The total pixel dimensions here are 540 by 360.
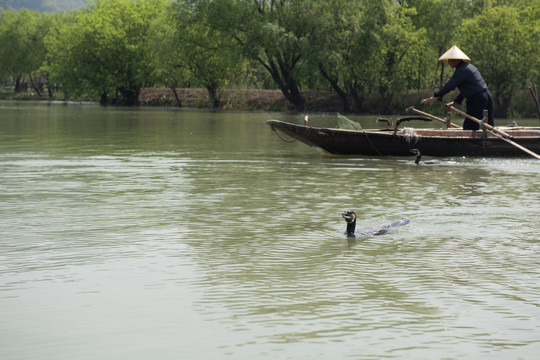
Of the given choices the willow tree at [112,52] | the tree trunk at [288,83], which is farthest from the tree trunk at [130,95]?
the tree trunk at [288,83]

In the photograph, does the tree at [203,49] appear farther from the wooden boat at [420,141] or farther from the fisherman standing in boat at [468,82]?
the fisherman standing in boat at [468,82]

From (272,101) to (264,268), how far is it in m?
69.7

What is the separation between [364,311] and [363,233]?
12.1ft

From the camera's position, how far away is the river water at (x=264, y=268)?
6609 mm

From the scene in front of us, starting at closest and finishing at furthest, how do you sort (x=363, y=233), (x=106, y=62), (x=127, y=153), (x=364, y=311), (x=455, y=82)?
(x=364, y=311) → (x=363, y=233) → (x=455, y=82) → (x=127, y=153) → (x=106, y=62)

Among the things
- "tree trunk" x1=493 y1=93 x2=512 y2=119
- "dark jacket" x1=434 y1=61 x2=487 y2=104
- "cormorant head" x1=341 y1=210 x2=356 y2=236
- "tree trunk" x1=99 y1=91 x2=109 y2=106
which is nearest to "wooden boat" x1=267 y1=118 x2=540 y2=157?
"dark jacket" x1=434 y1=61 x2=487 y2=104

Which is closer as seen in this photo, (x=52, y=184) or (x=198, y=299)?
(x=198, y=299)

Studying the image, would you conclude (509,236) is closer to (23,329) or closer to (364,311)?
(364,311)

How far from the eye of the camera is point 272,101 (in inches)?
3086

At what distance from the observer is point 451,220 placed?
12602 mm

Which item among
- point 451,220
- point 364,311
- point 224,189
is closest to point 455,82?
point 224,189

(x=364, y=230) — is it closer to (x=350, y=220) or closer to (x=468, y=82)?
(x=350, y=220)

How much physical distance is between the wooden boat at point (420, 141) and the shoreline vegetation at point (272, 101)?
39541 mm

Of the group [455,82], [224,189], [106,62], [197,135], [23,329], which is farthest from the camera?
[106,62]
